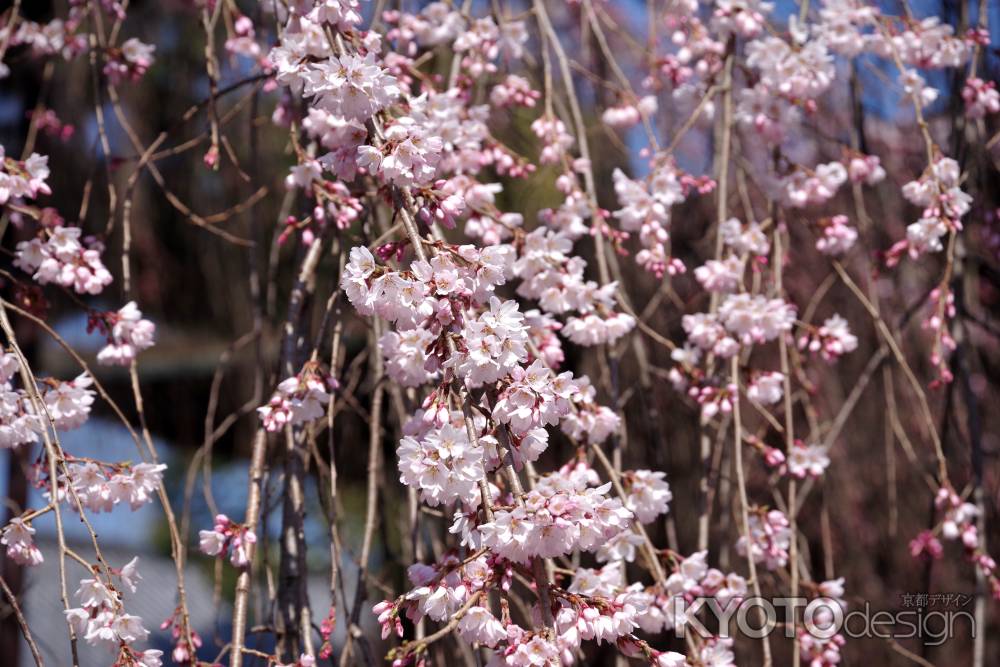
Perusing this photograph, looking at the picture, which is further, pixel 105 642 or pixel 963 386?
pixel 963 386

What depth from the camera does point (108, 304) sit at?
343 cm

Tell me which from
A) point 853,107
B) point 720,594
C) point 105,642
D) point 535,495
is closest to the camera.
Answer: point 535,495

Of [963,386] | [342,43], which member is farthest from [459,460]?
[963,386]

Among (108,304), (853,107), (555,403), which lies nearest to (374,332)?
(555,403)

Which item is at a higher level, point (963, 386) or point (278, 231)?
point (278, 231)

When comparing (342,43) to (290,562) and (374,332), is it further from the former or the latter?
(290,562)

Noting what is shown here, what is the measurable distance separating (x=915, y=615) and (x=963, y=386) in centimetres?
62

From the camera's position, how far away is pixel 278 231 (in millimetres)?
1971

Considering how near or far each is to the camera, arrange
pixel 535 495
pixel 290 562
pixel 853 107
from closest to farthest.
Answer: pixel 535 495, pixel 290 562, pixel 853 107

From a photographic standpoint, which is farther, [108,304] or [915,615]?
[108,304]

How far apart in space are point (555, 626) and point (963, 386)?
52.4 inches

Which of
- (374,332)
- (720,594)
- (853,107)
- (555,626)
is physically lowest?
(720,594)

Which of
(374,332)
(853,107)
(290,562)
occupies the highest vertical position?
(853,107)

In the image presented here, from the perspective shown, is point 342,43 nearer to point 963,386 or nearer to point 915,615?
point 963,386
